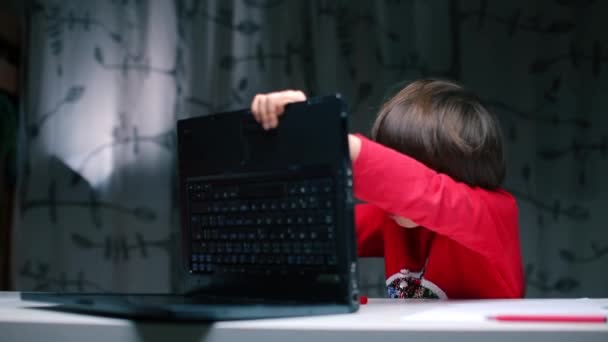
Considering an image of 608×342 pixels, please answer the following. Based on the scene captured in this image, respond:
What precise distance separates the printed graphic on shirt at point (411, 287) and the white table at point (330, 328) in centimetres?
27

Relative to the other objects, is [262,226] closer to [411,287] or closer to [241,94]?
[411,287]

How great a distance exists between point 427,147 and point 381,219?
263mm

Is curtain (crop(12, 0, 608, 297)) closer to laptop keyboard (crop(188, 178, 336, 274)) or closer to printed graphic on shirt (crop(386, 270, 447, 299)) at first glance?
printed graphic on shirt (crop(386, 270, 447, 299))

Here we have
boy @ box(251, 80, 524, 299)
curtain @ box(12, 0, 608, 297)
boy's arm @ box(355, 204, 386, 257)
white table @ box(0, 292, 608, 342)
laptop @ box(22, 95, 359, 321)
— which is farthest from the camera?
curtain @ box(12, 0, 608, 297)

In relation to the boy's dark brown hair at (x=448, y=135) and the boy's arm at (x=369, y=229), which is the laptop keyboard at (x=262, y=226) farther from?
the boy's arm at (x=369, y=229)

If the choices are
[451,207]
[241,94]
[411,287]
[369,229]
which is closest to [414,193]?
[451,207]

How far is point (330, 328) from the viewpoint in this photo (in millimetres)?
478

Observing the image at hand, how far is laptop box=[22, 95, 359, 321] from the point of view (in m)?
0.59

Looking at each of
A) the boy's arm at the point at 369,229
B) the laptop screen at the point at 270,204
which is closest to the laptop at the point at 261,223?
the laptop screen at the point at 270,204

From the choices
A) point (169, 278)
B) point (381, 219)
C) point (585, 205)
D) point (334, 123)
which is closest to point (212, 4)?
point (169, 278)

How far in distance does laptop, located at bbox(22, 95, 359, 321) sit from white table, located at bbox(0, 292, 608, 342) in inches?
0.6

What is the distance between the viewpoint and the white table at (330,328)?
449 mm

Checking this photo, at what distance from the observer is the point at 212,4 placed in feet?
6.37

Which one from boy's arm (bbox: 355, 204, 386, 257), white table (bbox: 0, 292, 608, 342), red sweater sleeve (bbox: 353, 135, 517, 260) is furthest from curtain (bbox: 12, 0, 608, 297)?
white table (bbox: 0, 292, 608, 342)
